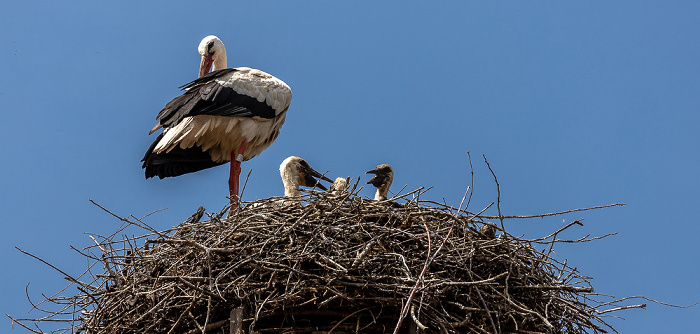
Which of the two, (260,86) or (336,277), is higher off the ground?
(260,86)

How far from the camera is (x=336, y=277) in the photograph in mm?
5094

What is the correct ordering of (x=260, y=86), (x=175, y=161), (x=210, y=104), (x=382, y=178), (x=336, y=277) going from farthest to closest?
(x=175, y=161) → (x=260, y=86) → (x=210, y=104) → (x=382, y=178) → (x=336, y=277)

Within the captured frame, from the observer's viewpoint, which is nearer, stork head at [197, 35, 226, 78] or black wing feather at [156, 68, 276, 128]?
black wing feather at [156, 68, 276, 128]

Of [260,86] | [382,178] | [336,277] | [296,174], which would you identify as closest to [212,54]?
[260,86]

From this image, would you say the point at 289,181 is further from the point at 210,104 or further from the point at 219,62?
the point at 219,62

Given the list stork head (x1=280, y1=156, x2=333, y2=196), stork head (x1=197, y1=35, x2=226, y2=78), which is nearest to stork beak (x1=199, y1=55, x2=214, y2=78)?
stork head (x1=197, y1=35, x2=226, y2=78)

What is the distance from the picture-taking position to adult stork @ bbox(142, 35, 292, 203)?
7.77 m

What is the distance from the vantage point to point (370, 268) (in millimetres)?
5191

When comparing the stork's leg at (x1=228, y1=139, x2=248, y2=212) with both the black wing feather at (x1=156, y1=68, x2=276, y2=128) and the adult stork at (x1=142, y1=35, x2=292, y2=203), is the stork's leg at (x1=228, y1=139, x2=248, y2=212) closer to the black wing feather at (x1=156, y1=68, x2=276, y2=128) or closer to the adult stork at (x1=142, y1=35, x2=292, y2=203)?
the adult stork at (x1=142, y1=35, x2=292, y2=203)

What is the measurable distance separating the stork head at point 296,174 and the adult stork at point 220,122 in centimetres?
65

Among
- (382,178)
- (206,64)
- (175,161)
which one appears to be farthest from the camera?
(206,64)

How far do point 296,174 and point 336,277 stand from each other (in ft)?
8.51

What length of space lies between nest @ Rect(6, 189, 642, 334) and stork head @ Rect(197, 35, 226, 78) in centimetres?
344

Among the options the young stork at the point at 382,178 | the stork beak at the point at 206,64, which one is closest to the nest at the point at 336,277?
the young stork at the point at 382,178
